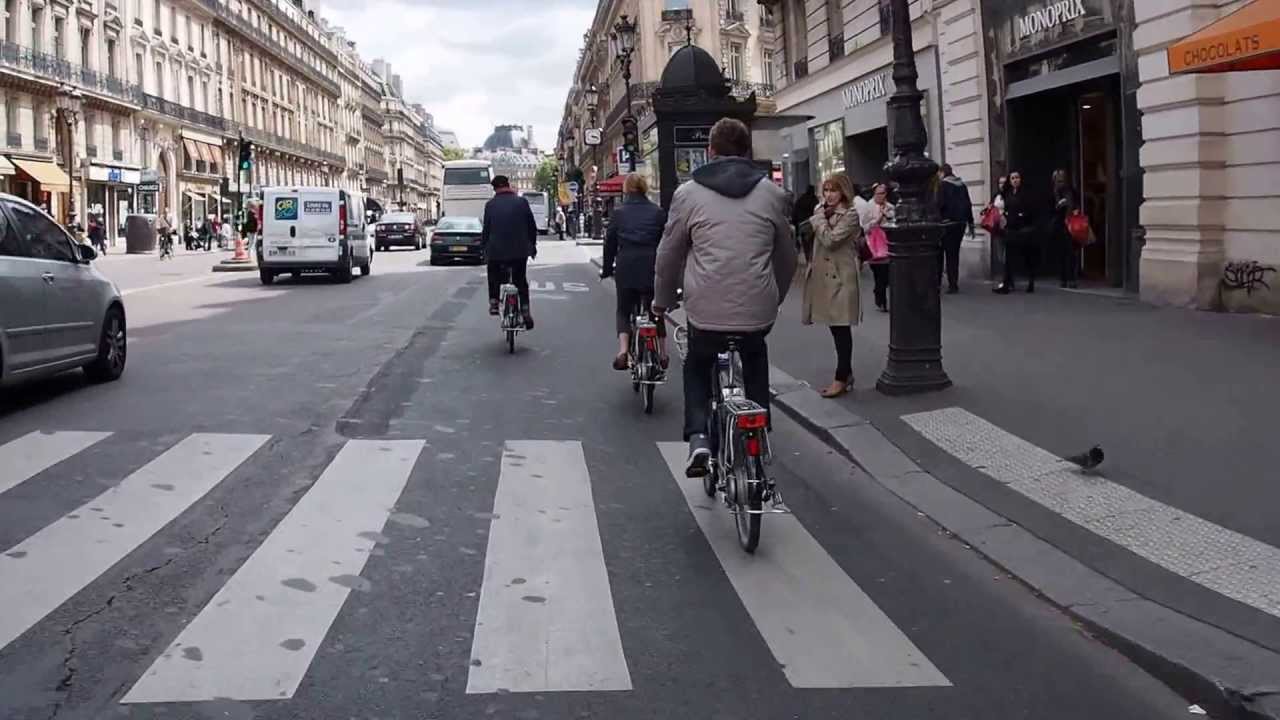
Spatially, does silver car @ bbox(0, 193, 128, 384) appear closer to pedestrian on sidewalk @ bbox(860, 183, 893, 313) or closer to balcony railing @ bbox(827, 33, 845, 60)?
pedestrian on sidewalk @ bbox(860, 183, 893, 313)

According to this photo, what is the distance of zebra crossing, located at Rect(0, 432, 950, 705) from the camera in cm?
418

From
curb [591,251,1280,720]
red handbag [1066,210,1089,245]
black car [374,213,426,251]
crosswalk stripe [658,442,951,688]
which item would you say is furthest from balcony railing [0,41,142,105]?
crosswalk stripe [658,442,951,688]

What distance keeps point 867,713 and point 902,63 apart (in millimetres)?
6790

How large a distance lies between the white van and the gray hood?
20701 mm

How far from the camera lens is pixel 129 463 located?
24.5 feet

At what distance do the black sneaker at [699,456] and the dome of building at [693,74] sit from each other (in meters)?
15.3

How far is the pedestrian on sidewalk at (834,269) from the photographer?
30.3 feet

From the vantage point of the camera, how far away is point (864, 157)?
26531 mm

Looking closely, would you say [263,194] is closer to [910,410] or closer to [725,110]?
[725,110]

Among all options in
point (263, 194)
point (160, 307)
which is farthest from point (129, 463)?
point (263, 194)

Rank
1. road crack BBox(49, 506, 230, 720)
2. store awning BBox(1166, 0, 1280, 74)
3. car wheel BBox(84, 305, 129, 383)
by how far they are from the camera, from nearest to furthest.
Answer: road crack BBox(49, 506, 230, 720), store awning BBox(1166, 0, 1280, 74), car wheel BBox(84, 305, 129, 383)

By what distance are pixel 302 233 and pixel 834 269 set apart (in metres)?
18.4

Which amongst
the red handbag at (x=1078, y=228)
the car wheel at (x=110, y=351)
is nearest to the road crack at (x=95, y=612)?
the car wheel at (x=110, y=351)

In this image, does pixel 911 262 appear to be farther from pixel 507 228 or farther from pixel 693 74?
pixel 693 74
